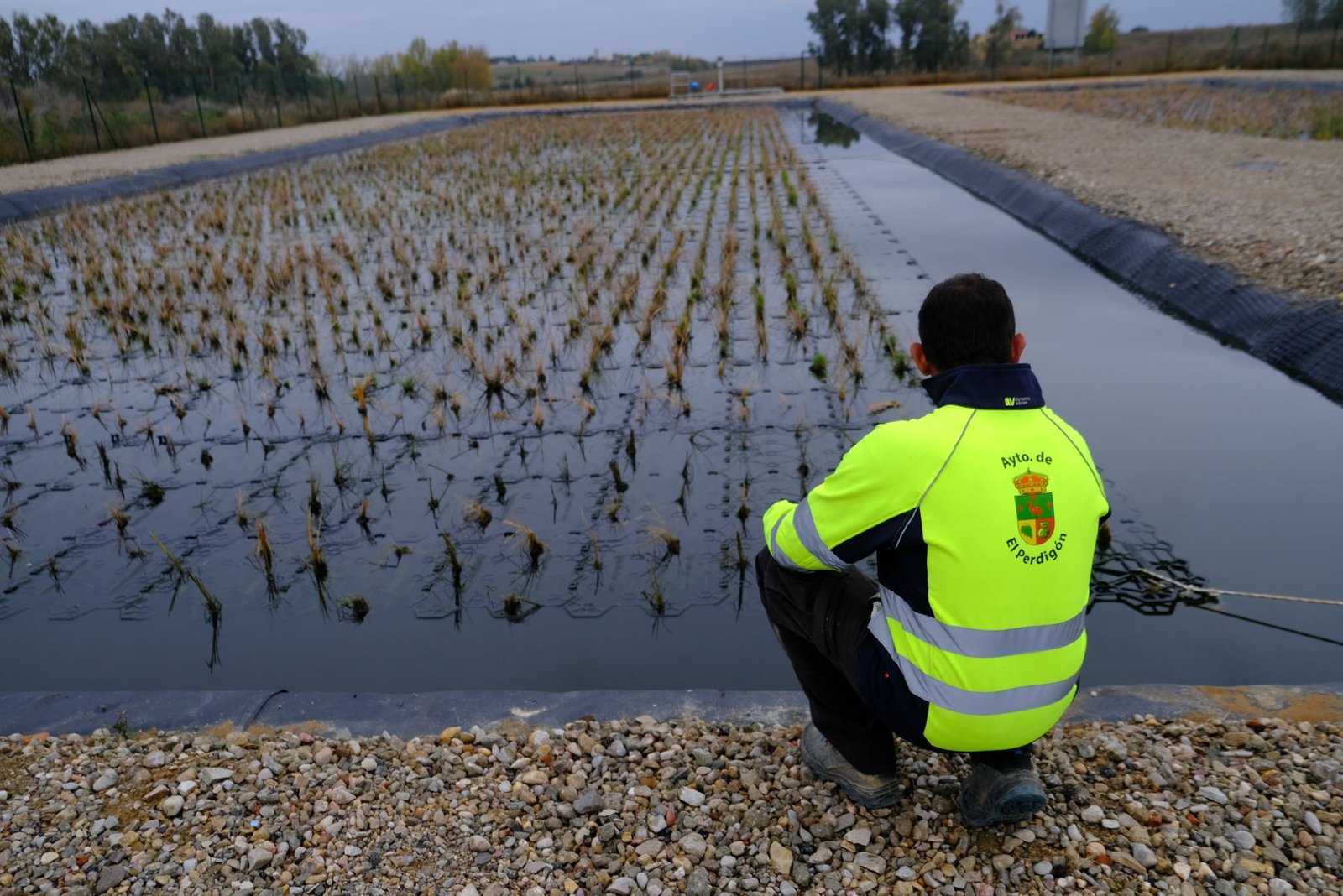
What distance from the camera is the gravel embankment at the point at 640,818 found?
2.26 metres

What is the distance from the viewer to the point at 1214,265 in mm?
7383

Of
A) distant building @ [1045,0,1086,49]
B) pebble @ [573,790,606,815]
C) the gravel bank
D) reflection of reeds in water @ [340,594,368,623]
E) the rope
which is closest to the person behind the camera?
pebble @ [573,790,606,815]

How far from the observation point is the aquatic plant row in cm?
404

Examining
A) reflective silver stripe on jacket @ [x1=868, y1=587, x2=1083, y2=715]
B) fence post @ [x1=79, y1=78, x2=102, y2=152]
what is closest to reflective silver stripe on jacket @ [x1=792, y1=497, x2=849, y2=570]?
reflective silver stripe on jacket @ [x1=868, y1=587, x2=1083, y2=715]

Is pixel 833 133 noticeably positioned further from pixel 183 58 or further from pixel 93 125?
pixel 183 58

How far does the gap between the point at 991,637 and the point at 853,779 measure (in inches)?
24.9

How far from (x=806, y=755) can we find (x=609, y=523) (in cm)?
189

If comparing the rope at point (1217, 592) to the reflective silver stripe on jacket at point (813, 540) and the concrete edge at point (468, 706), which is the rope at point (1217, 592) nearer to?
the concrete edge at point (468, 706)

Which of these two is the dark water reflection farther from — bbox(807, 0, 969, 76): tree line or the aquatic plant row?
bbox(807, 0, 969, 76): tree line

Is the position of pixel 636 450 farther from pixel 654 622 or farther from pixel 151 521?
pixel 151 521

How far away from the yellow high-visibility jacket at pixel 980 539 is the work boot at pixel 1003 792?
11 cm

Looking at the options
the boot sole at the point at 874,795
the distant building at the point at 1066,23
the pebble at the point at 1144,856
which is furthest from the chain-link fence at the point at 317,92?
the pebble at the point at 1144,856

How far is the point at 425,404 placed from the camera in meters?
5.72

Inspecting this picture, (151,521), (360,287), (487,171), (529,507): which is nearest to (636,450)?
(529,507)
